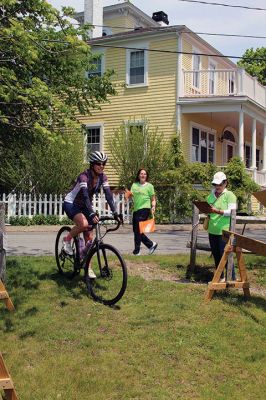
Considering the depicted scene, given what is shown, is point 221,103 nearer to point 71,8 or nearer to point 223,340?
point 71,8

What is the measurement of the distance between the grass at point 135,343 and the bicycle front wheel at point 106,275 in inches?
6.2

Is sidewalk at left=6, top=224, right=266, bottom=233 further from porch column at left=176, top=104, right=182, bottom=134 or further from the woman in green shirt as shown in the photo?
the woman in green shirt

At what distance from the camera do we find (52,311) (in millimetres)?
5883

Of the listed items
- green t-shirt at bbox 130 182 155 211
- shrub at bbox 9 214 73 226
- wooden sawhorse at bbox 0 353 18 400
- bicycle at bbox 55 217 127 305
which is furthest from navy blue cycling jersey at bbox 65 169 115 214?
shrub at bbox 9 214 73 226

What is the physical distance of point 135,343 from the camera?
4.94m

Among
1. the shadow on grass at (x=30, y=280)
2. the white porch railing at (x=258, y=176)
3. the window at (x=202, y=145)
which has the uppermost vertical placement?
the window at (x=202, y=145)

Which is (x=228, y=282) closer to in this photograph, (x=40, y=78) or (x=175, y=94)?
(x=40, y=78)

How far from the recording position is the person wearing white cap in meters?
6.85

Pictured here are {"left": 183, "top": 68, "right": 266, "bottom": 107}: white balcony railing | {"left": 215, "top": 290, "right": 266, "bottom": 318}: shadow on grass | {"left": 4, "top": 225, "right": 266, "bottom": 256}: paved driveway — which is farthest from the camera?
{"left": 183, "top": 68, "right": 266, "bottom": 107}: white balcony railing

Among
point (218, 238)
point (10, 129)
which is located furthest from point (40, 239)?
point (218, 238)

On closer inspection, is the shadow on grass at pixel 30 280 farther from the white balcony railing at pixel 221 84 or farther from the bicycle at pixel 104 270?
the white balcony railing at pixel 221 84

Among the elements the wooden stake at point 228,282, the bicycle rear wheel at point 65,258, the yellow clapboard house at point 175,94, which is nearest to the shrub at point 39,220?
the yellow clapboard house at point 175,94

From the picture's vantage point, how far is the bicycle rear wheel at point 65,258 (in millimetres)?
7063

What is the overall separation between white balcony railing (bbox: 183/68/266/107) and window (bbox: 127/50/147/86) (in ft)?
6.73
